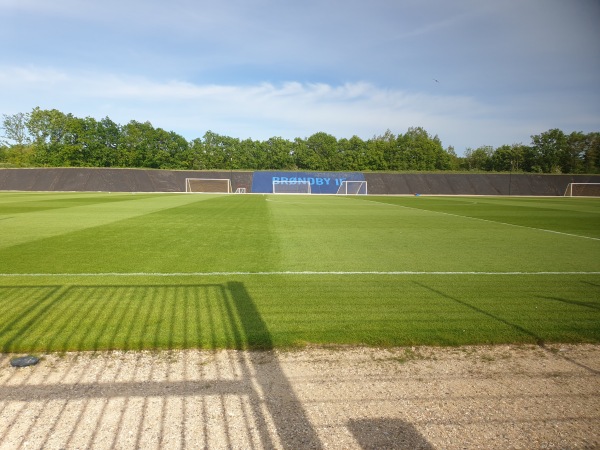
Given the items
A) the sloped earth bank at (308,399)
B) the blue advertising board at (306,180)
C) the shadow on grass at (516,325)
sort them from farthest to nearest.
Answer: the blue advertising board at (306,180)
the shadow on grass at (516,325)
the sloped earth bank at (308,399)

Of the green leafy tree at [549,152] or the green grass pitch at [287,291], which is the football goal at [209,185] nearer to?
the green grass pitch at [287,291]

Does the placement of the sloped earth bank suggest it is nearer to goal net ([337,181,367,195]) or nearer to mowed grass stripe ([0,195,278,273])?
mowed grass stripe ([0,195,278,273])

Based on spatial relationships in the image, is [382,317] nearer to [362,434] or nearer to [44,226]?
[362,434]

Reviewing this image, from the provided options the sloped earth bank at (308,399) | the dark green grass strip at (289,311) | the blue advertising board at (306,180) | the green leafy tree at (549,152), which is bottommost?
the sloped earth bank at (308,399)

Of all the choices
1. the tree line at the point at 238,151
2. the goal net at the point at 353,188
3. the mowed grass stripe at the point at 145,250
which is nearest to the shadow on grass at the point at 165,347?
the mowed grass stripe at the point at 145,250

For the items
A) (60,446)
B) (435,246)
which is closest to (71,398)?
(60,446)

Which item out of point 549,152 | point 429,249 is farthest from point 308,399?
point 549,152

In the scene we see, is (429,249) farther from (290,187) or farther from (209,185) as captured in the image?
(209,185)

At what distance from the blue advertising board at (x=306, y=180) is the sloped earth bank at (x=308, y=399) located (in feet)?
179

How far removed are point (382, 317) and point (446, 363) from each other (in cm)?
139

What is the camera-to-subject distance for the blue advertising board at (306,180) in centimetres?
5884

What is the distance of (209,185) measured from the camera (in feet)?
193

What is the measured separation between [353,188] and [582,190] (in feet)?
115

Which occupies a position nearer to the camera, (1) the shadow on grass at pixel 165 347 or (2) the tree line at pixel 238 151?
(1) the shadow on grass at pixel 165 347
